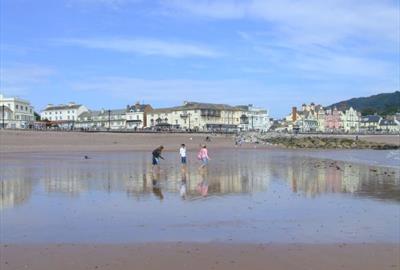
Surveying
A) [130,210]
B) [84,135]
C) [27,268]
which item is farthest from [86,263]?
[84,135]

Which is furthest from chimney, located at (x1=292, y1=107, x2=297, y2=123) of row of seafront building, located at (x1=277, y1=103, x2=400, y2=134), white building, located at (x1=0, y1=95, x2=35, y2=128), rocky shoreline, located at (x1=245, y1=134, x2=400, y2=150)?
rocky shoreline, located at (x1=245, y1=134, x2=400, y2=150)

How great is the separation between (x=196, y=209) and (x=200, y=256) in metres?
4.83

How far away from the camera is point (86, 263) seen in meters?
8.26

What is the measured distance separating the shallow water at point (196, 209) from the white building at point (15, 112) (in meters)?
109

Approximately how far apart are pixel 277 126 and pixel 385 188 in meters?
171

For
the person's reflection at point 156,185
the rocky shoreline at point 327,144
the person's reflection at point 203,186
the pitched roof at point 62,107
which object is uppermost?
the pitched roof at point 62,107

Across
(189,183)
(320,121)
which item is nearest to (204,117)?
(320,121)

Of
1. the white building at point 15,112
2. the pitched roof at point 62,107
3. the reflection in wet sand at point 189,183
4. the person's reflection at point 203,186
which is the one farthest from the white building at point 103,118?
the person's reflection at point 203,186

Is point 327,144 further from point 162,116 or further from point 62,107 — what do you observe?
point 62,107

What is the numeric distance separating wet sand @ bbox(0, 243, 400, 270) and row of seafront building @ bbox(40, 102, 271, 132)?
142330 millimetres

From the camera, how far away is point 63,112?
573 ft

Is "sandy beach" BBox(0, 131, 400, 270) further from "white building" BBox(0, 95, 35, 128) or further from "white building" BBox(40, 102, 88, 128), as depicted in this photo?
"white building" BBox(40, 102, 88, 128)

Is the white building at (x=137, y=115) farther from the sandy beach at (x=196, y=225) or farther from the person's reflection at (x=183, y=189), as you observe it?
the sandy beach at (x=196, y=225)

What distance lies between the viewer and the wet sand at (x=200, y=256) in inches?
323
